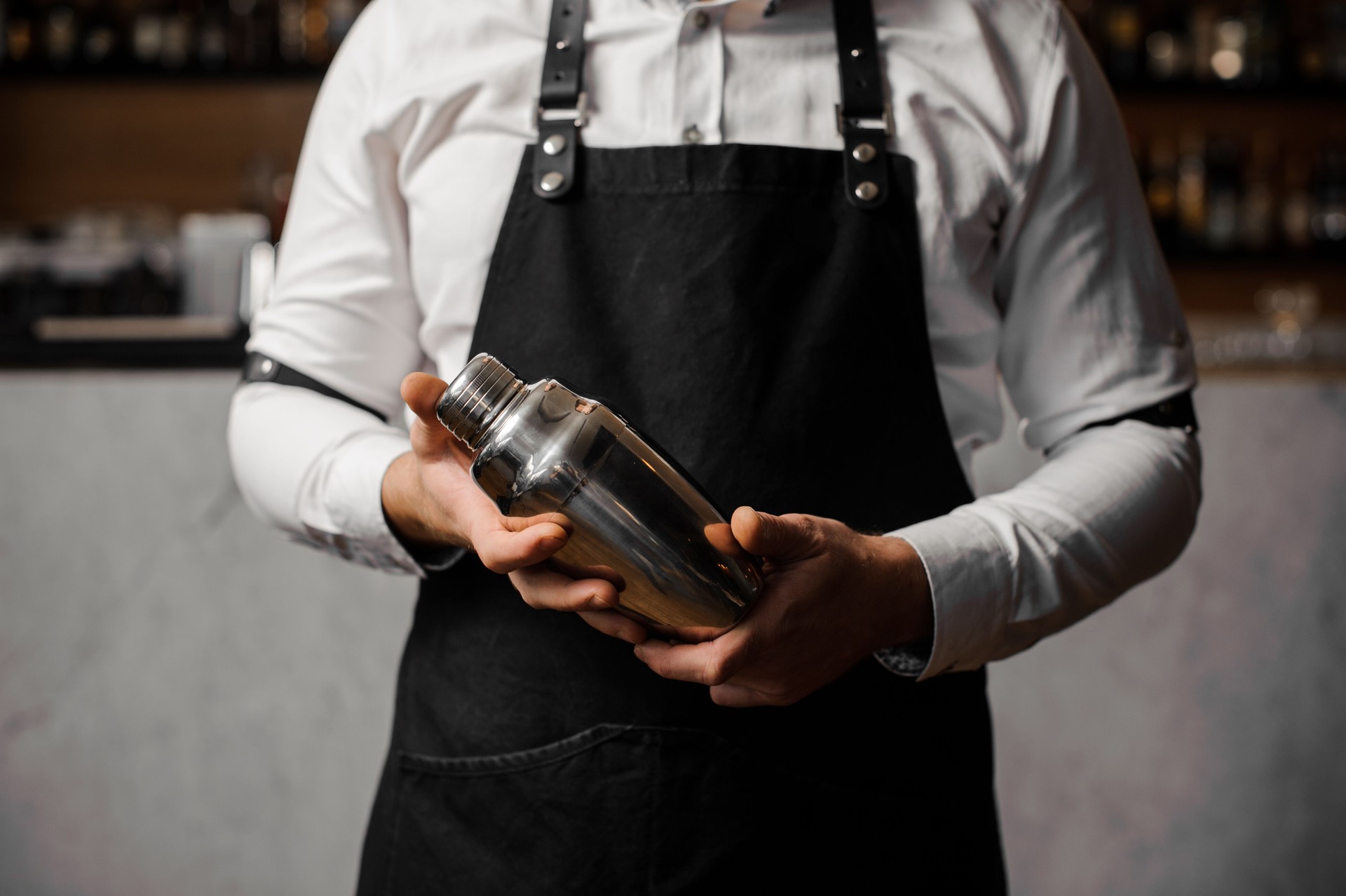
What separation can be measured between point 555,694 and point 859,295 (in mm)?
345

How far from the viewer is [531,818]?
0.75m

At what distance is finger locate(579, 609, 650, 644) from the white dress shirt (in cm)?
21

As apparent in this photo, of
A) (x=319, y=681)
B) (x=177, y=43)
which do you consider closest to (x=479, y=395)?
(x=319, y=681)

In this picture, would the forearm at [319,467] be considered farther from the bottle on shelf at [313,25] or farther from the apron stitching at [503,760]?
the bottle on shelf at [313,25]

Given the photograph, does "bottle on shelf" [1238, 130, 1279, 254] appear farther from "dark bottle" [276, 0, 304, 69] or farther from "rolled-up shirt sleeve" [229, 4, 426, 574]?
"rolled-up shirt sleeve" [229, 4, 426, 574]

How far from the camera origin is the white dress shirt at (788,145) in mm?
782

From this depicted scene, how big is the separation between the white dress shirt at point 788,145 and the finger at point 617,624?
0.21 m

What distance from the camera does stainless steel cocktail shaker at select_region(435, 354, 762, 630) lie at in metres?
0.56

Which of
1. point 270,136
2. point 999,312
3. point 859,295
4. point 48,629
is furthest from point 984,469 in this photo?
point 270,136

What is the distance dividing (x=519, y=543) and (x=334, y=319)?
0.36m

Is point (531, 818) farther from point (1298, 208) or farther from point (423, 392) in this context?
point (1298, 208)

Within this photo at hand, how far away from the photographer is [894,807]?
2.50ft

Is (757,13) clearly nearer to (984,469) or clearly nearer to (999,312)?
(999,312)

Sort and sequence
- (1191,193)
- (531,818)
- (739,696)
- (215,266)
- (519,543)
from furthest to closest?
(1191,193) → (215,266) → (531,818) → (739,696) → (519,543)
